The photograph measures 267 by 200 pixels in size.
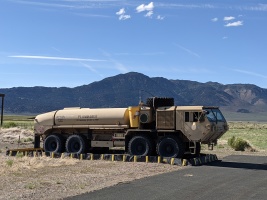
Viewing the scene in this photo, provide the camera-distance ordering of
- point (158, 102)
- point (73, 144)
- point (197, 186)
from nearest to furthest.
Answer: point (197, 186) → point (158, 102) → point (73, 144)

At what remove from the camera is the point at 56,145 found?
83.6 ft

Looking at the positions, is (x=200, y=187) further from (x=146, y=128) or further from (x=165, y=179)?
(x=146, y=128)

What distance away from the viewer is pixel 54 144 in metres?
25.6

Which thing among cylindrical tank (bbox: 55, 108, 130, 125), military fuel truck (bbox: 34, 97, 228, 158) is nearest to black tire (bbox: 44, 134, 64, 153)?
military fuel truck (bbox: 34, 97, 228, 158)

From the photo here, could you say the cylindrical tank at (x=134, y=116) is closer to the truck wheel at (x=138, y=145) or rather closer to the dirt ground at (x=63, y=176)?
the truck wheel at (x=138, y=145)

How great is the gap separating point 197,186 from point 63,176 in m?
5.11

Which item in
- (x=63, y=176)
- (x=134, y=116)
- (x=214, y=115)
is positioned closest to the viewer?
(x=63, y=176)

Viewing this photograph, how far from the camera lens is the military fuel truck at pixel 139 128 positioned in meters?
21.3

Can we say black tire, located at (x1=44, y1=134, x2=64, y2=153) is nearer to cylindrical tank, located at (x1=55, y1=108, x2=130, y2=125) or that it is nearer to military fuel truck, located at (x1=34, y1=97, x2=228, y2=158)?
military fuel truck, located at (x1=34, y1=97, x2=228, y2=158)

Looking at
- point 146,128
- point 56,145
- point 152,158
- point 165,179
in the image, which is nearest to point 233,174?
point 165,179

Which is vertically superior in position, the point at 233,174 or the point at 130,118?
the point at 130,118

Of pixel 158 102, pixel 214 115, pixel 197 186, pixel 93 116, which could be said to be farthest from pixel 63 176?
pixel 214 115

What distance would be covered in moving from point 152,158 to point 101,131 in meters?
4.32

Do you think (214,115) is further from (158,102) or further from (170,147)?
(158,102)
